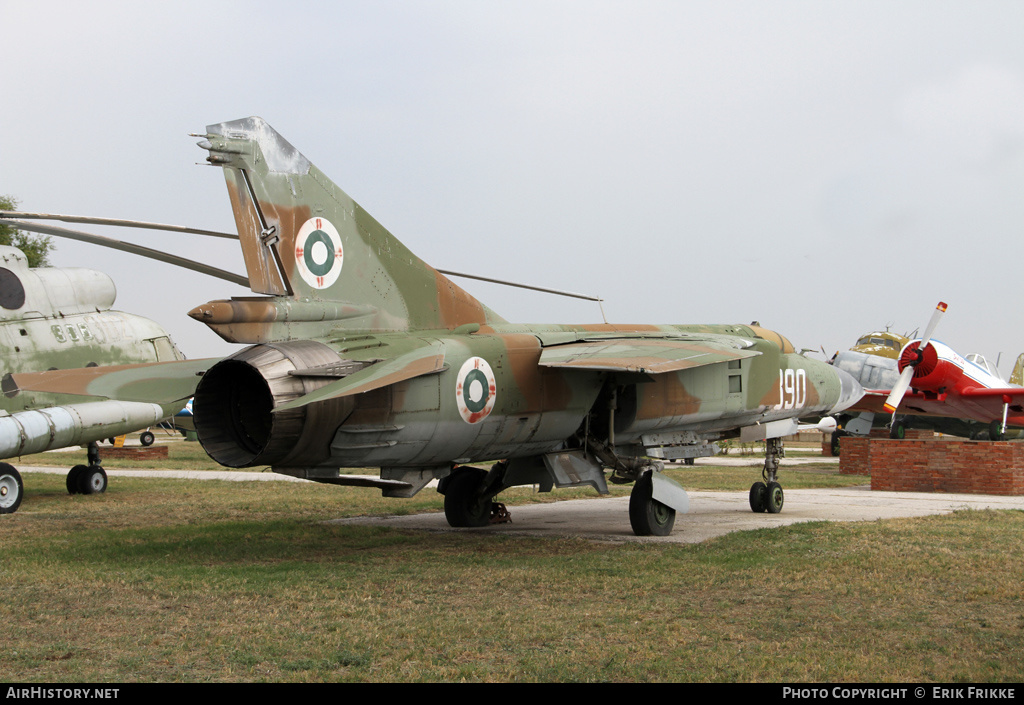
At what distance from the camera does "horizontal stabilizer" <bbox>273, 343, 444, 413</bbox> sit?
8.73 m

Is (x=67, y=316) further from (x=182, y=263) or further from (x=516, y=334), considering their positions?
(x=516, y=334)

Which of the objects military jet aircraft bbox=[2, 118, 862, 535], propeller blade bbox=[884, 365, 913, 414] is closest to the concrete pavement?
military jet aircraft bbox=[2, 118, 862, 535]

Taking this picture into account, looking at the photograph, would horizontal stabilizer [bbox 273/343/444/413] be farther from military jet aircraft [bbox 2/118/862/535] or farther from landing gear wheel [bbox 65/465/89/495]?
landing gear wheel [bbox 65/465/89/495]

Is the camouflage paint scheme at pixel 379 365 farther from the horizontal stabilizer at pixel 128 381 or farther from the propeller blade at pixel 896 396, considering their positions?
the propeller blade at pixel 896 396

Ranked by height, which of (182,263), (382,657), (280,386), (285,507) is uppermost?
(182,263)

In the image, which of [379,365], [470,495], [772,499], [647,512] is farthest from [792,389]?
[379,365]

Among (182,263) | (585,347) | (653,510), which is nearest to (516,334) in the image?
(585,347)

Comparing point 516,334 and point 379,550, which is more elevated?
point 516,334

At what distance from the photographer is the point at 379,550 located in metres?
11.3

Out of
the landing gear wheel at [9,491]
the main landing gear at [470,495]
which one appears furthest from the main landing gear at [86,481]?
the main landing gear at [470,495]

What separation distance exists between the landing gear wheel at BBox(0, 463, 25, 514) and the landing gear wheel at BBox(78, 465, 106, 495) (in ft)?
10.7

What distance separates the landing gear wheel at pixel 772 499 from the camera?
1580 cm

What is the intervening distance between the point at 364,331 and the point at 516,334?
6.47 ft

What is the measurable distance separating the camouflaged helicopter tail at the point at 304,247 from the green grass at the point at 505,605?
2752 mm
